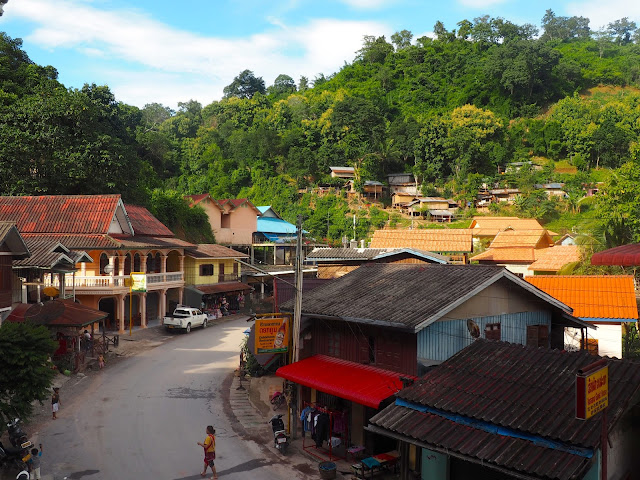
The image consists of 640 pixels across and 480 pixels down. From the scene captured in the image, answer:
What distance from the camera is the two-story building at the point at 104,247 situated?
31.6m

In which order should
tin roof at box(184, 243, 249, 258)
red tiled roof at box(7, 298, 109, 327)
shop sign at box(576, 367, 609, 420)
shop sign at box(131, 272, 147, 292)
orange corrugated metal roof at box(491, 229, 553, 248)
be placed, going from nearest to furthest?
shop sign at box(576, 367, 609, 420) → red tiled roof at box(7, 298, 109, 327) → shop sign at box(131, 272, 147, 292) → tin roof at box(184, 243, 249, 258) → orange corrugated metal roof at box(491, 229, 553, 248)

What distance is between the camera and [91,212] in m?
34.2

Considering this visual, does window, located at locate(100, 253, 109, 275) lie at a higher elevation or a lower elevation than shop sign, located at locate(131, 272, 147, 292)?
higher

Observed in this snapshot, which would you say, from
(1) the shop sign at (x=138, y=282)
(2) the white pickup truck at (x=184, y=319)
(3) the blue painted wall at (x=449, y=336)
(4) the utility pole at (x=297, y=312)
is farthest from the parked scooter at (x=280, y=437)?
(2) the white pickup truck at (x=184, y=319)

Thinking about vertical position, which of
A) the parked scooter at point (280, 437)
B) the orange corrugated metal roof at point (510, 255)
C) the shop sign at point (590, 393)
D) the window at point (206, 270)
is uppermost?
the shop sign at point (590, 393)

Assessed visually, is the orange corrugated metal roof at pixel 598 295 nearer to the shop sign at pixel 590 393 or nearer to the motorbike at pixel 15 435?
the shop sign at pixel 590 393

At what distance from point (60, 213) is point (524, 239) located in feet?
121

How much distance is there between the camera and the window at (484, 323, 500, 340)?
15234 millimetres

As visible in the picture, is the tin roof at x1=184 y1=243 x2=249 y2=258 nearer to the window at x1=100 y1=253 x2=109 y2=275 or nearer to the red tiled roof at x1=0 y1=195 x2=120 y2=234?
the red tiled roof at x1=0 y1=195 x2=120 y2=234

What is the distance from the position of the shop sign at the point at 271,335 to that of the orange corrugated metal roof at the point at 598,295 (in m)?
12.5

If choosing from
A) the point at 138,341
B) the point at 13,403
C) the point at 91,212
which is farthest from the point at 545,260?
the point at 13,403

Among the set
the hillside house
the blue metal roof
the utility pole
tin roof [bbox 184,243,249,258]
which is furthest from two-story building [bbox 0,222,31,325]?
the blue metal roof

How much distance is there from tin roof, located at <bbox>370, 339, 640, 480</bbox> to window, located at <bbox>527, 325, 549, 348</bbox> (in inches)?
161

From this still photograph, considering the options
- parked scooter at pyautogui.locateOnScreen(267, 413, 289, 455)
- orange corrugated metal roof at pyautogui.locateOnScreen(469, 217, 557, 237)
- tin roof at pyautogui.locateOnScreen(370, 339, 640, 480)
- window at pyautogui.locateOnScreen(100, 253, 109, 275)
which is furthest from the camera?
orange corrugated metal roof at pyautogui.locateOnScreen(469, 217, 557, 237)
